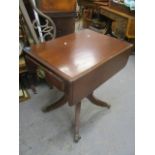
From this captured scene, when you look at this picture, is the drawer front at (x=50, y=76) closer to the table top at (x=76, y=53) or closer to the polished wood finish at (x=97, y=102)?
the table top at (x=76, y=53)

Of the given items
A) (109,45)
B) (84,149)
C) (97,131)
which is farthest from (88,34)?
(84,149)

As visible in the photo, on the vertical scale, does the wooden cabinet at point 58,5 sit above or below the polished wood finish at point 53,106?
above

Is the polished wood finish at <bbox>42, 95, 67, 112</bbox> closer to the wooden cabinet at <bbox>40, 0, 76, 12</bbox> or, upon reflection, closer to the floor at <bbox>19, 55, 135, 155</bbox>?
the floor at <bbox>19, 55, 135, 155</bbox>

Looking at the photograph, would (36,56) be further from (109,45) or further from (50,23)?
(50,23)

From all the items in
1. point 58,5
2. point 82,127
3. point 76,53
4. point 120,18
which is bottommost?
point 82,127

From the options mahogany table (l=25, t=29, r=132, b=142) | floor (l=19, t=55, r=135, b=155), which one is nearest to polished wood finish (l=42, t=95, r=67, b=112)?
floor (l=19, t=55, r=135, b=155)

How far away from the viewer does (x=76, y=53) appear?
4.54 ft

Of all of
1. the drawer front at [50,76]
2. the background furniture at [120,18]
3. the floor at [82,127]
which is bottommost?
the floor at [82,127]

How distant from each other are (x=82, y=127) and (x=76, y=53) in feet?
2.34

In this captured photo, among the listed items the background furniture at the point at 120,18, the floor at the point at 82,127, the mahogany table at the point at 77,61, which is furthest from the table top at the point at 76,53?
the background furniture at the point at 120,18

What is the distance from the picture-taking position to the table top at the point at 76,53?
1.22 m

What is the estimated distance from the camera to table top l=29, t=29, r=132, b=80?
3.99 ft

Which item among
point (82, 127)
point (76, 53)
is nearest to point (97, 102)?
point (82, 127)

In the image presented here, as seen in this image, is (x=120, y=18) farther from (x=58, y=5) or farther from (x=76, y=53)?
(x=76, y=53)
